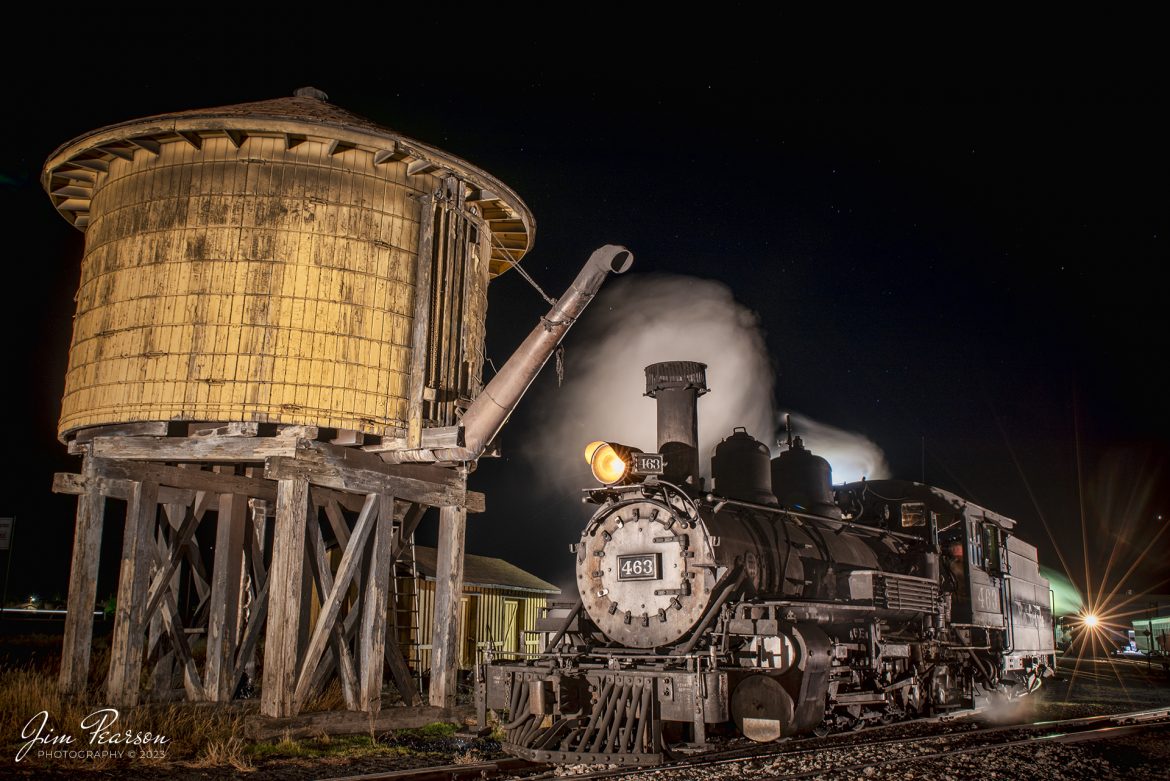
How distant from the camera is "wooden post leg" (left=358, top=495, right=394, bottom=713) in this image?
9781mm

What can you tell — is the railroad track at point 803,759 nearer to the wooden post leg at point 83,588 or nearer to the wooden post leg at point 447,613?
the wooden post leg at point 447,613

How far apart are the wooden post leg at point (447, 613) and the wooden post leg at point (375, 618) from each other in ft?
2.21

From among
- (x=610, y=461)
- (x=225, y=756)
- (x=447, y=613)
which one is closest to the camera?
(x=225, y=756)

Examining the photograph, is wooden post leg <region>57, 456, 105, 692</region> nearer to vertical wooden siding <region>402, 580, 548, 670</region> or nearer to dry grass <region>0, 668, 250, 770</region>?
dry grass <region>0, 668, 250, 770</region>

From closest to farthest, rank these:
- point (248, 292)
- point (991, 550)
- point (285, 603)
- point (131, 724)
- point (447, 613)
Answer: point (131, 724) → point (285, 603) → point (248, 292) → point (447, 613) → point (991, 550)

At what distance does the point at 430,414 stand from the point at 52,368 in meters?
31.4

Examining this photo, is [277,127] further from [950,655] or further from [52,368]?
[52,368]

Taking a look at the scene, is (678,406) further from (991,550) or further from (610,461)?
(991,550)

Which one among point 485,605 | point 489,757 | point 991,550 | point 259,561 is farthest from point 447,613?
point 485,605

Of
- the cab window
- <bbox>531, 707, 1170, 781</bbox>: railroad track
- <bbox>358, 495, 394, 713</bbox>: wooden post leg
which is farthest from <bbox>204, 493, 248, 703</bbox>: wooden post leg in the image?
the cab window

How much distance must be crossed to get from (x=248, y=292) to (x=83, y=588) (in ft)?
12.7

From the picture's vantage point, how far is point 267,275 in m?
9.51

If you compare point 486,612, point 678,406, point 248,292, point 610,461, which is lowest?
point 486,612

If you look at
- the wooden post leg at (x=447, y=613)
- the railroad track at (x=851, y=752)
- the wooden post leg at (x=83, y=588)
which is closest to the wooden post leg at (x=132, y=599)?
the wooden post leg at (x=83, y=588)
